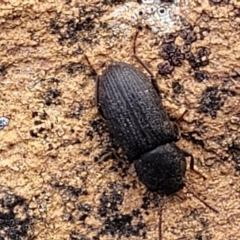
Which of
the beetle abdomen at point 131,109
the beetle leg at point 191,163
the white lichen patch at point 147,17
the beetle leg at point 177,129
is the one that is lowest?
the beetle leg at point 191,163

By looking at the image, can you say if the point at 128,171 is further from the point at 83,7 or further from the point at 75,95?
the point at 83,7

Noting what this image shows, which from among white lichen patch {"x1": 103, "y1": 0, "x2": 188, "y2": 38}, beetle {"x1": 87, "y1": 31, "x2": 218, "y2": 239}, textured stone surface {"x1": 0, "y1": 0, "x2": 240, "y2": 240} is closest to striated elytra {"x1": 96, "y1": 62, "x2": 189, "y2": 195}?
beetle {"x1": 87, "y1": 31, "x2": 218, "y2": 239}

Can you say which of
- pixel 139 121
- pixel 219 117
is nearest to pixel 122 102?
pixel 139 121

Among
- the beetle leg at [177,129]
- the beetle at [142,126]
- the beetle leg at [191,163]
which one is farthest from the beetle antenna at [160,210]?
the beetle leg at [177,129]

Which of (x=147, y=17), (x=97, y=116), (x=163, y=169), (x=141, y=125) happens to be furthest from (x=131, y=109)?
(x=147, y=17)

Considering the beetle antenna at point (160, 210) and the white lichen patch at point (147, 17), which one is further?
the white lichen patch at point (147, 17)

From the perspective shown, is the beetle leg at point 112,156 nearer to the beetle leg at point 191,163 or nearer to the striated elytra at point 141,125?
the striated elytra at point 141,125
